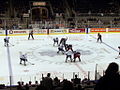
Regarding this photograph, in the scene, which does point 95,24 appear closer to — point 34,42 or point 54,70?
point 34,42

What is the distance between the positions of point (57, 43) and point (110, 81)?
13.4 m

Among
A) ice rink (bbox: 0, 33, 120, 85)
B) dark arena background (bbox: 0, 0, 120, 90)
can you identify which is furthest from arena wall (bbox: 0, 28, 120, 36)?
ice rink (bbox: 0, 33, 120, 85)

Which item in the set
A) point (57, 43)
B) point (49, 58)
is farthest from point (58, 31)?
point (49, 58)

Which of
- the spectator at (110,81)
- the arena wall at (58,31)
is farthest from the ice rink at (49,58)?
the spectator at (110,81)

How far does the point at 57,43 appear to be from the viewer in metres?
16.4

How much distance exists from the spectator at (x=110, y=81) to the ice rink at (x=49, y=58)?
481 centimetres

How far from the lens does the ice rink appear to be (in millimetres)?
10262

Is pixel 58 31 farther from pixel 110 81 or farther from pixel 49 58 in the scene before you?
pixel 110 81

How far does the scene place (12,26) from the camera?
21.9m

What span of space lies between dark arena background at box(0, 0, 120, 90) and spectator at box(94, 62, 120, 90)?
0.05 feet

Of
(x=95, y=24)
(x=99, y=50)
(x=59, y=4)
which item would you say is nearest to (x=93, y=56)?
(x=99, y=50)

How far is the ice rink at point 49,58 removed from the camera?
1026 cm

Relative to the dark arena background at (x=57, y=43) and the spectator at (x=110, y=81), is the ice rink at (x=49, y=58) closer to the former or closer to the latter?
the dark arena background at (x=57, y=43)

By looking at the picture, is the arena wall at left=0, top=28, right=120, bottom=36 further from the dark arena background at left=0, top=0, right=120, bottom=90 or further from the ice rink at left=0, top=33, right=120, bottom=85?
the ice rink at left=0, top=33, right=120, bottom=85
